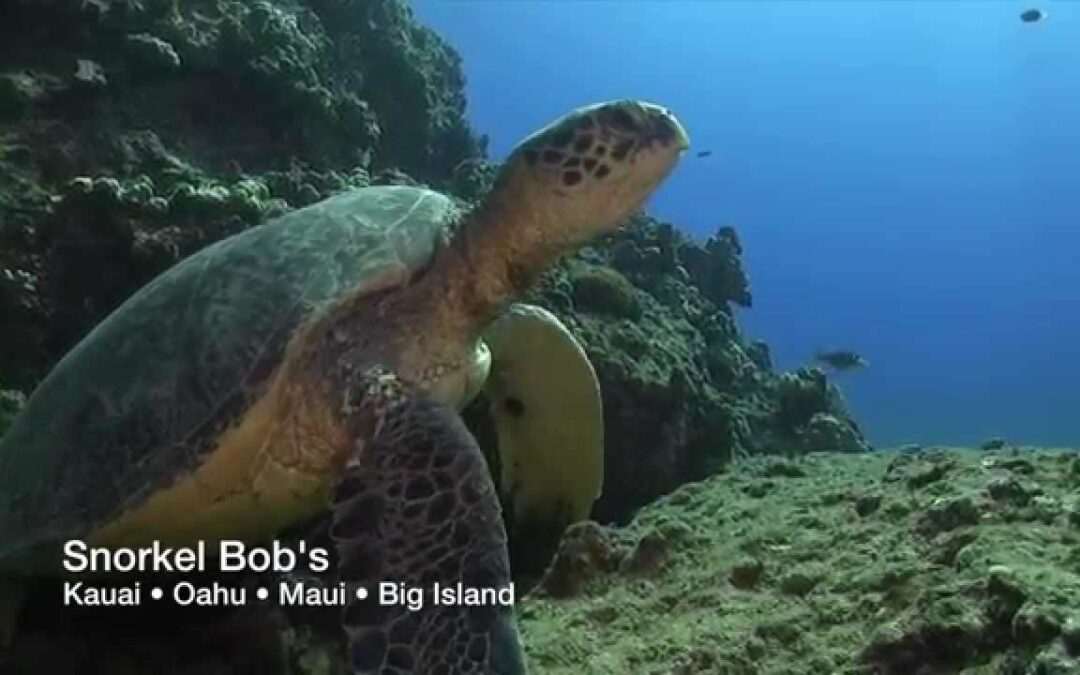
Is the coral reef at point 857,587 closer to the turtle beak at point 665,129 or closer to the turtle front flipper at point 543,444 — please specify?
the turtle front flipper at point 543,444

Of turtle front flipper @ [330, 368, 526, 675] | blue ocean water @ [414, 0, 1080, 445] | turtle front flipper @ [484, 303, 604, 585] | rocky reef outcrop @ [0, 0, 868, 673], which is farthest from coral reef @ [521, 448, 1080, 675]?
blue ocean water @ [414, 0, 1080, 445]

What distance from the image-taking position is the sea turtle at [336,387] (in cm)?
259

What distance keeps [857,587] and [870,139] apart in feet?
401

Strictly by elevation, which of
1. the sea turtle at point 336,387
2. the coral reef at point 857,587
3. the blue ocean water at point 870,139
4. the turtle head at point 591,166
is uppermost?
the blue ocean water at point 870,139

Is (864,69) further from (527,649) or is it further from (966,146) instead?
(527,649)

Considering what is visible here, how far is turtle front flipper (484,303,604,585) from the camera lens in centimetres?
420

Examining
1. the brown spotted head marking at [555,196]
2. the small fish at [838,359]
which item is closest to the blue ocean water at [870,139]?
the small fish at [838,359]

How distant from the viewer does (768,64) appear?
386ft

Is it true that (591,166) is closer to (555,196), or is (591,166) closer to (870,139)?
(555,196)

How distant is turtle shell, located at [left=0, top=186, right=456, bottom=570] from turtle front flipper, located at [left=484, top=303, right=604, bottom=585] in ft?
3.42

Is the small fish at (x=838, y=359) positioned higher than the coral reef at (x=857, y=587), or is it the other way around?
the small fish at (x=838, y=359)

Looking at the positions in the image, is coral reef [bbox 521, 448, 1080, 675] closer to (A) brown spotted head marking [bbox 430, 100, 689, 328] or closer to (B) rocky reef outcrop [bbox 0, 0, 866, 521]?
(A) brown spotted head marking [bbox 430, 100, 689, 328]

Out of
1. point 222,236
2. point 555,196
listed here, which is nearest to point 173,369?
point 555,196

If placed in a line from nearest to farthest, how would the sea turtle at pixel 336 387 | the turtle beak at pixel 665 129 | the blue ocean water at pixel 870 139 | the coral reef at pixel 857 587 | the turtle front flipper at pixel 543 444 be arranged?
the coral reef at pixel 857 587 → the sea turtle at pixel 336 387 → the turtle beak at pixel 665 129 → the turtle front flipper at pixel 543 444 → the blue ocean water at pixel 870 139
